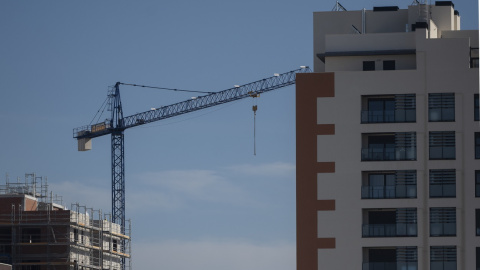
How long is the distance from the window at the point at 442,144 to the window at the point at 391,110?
1517 millimetres

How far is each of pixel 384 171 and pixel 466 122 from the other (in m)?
4.84

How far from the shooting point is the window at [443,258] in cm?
6334

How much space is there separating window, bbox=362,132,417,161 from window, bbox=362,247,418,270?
466 centimetres

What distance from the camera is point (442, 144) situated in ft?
213

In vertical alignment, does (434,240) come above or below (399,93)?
below

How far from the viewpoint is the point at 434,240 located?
63.8 meters

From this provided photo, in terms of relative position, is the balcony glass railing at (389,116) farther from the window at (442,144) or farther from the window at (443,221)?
the window at (443,221)

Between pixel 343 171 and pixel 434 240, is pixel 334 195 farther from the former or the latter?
pixel 434 240

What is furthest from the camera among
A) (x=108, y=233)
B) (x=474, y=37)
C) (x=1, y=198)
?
(x=108, y=233)

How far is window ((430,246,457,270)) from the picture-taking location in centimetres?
6334

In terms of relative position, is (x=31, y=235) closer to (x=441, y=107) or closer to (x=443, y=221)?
(x=441, y=107)

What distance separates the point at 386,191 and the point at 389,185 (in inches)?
15.5

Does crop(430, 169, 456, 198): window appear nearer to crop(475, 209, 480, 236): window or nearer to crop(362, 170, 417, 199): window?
crop(362, 170, 417, 199): window

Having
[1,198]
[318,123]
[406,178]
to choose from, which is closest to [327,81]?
[318,123]
